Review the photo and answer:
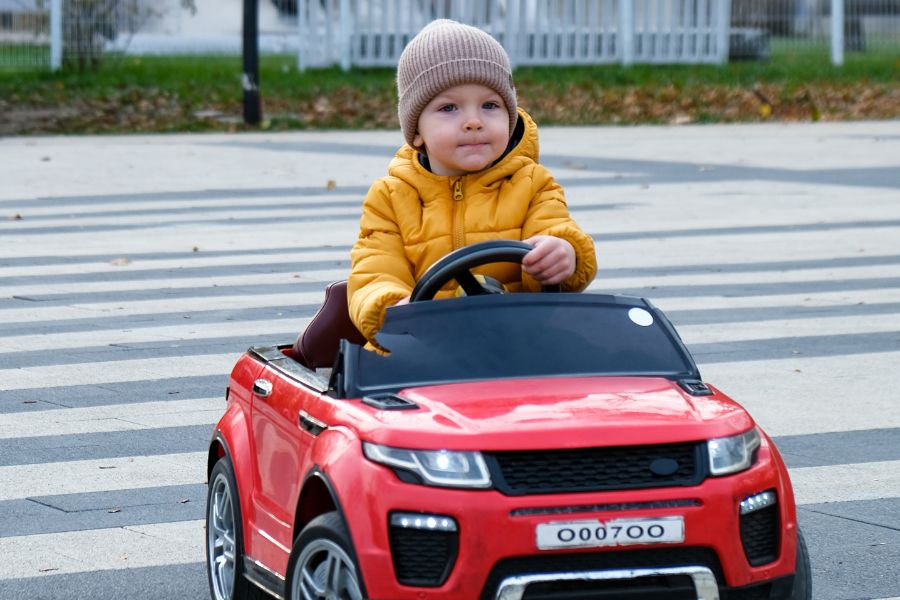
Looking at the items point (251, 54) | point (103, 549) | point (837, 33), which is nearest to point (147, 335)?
point (103, 549)

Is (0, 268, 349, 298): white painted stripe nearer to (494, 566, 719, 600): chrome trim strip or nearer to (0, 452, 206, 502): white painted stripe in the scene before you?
(0, 452, 206, 502): white painted stripe

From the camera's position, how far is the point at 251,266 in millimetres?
11672

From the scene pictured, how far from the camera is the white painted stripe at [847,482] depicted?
6082mm

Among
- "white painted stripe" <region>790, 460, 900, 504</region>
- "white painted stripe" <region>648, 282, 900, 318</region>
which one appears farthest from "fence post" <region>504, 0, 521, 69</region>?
"white painted stripe" <region>790, 460, 900, 504</region>

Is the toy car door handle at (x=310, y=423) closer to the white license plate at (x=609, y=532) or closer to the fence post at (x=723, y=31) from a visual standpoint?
the white license plate at (x=609, y=532)

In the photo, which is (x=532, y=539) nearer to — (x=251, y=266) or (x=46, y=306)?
Answer: (x=46, y=306)

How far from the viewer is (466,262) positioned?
14.1ft

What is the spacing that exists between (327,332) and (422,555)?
135 centimetres

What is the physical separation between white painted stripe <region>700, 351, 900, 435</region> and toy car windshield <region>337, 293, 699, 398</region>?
2912 millimetres

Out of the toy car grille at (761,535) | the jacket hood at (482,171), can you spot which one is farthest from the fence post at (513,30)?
the toy car grille at (761,535)

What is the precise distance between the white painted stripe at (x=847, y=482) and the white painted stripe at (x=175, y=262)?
5890 millimetres

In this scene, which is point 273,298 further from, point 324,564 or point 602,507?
point 602,507

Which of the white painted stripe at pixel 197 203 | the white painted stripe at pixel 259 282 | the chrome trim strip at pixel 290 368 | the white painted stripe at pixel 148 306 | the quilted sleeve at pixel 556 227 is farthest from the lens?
the white painted stripe at pixel 197 203

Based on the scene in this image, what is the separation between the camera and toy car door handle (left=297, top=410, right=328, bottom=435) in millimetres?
4019
